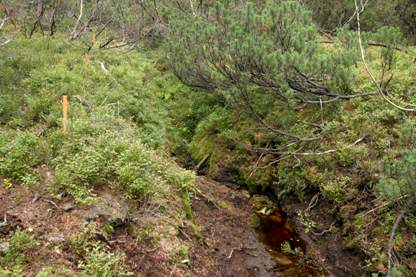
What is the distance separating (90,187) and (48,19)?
10889 mm

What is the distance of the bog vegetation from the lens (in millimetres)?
6176

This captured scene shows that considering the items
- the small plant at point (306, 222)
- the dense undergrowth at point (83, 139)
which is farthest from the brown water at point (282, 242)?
the dense undergrowth at point (83, 139)

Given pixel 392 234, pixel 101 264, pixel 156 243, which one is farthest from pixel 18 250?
pixel 392 234

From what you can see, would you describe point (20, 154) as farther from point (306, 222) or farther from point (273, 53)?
point (306, 222)

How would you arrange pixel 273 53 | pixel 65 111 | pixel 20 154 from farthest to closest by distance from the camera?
1. pixel 273 53
2. pixel 65 111
3. pixel 20 154

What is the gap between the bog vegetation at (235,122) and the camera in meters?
6.18

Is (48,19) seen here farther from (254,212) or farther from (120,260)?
(120,260)

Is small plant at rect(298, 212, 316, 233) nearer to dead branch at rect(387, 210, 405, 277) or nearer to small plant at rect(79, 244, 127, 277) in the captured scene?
dead branch at rect(387, 210, 405, 277)

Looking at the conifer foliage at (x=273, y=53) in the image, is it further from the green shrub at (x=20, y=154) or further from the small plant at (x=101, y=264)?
the small plant at (x=101, y=264)

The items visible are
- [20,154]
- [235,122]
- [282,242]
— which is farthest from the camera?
[235,122]

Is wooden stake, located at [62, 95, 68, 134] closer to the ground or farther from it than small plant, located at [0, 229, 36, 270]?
farther from it

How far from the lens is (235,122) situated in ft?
35.9

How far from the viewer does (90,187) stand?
6133 millimetres

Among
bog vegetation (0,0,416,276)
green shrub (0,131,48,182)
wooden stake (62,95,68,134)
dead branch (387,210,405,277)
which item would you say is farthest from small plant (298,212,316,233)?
green shrub (0,131,48,182)
